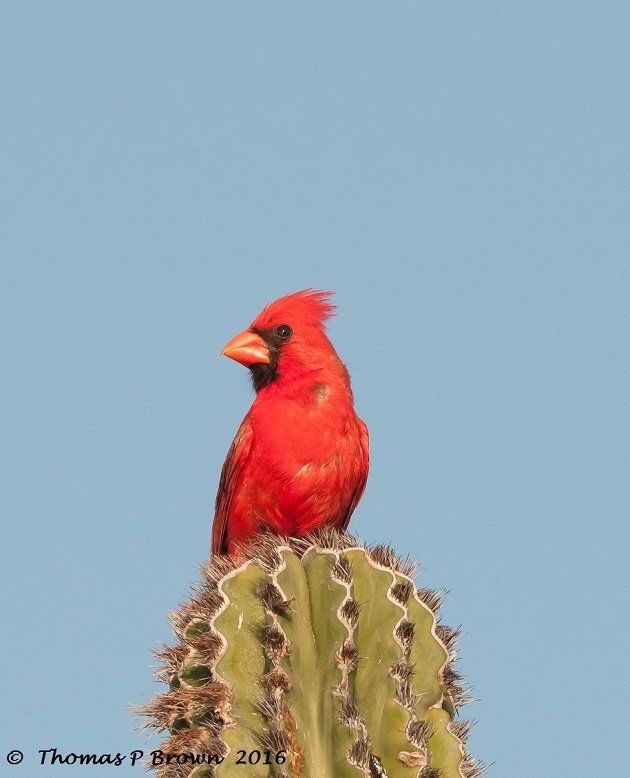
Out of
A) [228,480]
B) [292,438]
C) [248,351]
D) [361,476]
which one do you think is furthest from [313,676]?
[248,351]

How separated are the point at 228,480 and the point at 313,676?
8.55 ft

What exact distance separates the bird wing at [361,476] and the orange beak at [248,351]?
2.16ft

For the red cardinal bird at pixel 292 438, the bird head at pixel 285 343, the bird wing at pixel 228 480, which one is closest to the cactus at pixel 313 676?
the red cardinal bird at pixel 292 438

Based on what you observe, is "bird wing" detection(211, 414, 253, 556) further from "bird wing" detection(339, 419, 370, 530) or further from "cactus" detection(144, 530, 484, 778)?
"cactus" detection(144, 530, 484, 778)

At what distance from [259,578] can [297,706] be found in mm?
494

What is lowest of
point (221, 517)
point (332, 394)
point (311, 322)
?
point (221, 517)

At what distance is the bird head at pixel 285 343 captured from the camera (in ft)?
23.2

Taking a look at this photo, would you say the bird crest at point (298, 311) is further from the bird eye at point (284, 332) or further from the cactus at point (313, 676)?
the cactus at point (313, 676)

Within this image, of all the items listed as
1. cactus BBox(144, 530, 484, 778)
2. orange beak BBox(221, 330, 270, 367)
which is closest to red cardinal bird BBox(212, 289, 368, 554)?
orange beak BBox(221, 330, 270, 367)

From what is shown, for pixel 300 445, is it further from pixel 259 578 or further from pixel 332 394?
pixel 259 578

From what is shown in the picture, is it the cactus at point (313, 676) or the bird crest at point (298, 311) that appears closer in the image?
the cactus at point (313, 676)

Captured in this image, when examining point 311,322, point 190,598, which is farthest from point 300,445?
point 190,598

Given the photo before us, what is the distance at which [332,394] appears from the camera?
695 cm

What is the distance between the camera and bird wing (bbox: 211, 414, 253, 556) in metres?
6.93
